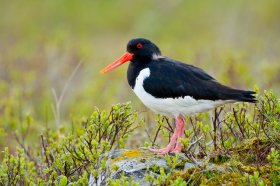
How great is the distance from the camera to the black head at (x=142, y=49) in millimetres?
7805

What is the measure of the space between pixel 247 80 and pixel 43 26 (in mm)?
13754

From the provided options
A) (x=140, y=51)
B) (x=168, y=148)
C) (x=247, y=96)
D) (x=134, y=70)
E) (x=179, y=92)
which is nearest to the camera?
(x=247, y=96)

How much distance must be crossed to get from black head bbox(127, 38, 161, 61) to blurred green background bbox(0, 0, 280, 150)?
3678 millimetres

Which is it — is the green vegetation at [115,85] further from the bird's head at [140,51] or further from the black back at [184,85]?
the bird's head at [140,51]

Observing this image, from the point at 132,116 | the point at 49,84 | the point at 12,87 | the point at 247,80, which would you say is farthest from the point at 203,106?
the point at 49,84

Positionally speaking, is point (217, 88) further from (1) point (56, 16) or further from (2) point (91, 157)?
(1) point (56, 16)

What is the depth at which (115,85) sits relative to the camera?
15281 millimetres

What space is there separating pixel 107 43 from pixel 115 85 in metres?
8.43

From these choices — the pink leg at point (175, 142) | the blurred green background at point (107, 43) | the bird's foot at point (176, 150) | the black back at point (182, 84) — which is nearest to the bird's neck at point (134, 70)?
the black back at point (182, 84)

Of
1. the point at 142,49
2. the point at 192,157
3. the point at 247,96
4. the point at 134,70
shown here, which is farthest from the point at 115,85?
the point at 192,157

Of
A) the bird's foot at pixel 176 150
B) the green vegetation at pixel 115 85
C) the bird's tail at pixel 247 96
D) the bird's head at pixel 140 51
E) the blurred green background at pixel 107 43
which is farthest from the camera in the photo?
the blurred green background at pixel 107 43

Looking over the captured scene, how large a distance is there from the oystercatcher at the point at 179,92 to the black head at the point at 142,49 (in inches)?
11.3

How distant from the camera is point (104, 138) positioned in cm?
696

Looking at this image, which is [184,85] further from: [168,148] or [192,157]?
[192,157]
